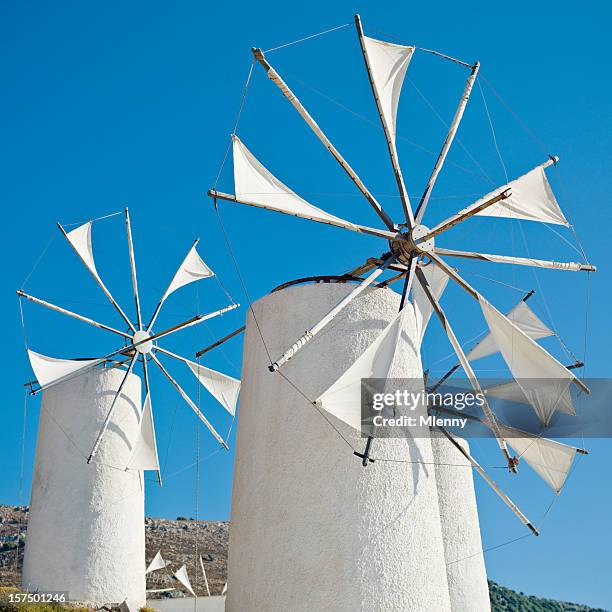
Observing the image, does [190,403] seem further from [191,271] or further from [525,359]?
[525,359]

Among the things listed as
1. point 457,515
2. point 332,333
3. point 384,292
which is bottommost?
point 457,515

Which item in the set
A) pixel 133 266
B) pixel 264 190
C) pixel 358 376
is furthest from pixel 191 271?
pixel 358 376

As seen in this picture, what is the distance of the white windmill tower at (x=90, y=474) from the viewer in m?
13.4

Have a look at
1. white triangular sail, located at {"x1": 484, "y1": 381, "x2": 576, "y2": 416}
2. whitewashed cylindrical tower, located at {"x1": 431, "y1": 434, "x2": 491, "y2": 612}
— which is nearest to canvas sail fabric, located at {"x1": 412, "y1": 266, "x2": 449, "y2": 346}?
white triangular sail, located at {"x1": 484, "y1": 381, "x2": 576, "y2": 416}

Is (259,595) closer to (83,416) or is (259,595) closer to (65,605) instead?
(65,605)

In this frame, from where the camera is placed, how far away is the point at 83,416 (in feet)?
46.8

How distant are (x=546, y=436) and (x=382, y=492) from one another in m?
6.16

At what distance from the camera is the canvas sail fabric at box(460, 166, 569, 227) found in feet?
33.5

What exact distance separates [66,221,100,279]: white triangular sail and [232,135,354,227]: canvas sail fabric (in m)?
7.75

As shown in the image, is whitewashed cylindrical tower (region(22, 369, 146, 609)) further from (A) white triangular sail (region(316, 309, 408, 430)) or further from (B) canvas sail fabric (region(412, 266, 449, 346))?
(A) white triangular sail (region(316, 309, 408, 430))

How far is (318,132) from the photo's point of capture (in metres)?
8.95

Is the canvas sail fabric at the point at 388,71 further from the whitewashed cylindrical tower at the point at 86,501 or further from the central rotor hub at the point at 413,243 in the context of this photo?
the whitewashed cylindrical tower at the point at 86,501

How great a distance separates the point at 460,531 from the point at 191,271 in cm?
795

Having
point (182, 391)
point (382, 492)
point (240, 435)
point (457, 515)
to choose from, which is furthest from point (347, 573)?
point (182, 391)
